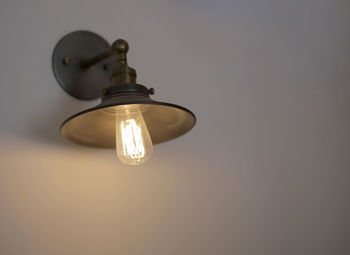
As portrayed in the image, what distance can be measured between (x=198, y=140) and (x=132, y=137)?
1.36 feet

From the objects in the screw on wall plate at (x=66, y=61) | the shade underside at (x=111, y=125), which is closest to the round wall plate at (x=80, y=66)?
the screw on wall plate at (x=66, y=61)

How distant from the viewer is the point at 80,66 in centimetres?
98

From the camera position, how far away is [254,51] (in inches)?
52.2

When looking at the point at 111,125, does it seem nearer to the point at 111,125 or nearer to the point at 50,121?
the point at 111,125

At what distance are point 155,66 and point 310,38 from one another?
0.70m

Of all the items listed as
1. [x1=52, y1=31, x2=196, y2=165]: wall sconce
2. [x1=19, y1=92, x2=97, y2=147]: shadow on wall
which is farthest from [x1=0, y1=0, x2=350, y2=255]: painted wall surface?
[x1=52, y1=31, x2=196, y2=165]: wall sconce

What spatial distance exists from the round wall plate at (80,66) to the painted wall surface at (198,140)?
0.02 metres

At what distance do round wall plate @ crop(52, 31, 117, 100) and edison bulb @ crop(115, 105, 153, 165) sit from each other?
0.67 ft

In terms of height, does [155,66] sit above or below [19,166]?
above

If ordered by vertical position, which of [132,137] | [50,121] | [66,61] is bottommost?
[132,137]

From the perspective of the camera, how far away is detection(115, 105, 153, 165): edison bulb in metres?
0.77

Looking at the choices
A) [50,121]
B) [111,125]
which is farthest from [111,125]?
[50,121]

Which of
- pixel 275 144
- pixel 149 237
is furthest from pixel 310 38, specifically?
pixel 149 237

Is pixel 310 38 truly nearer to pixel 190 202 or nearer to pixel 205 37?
pixel 205 37
